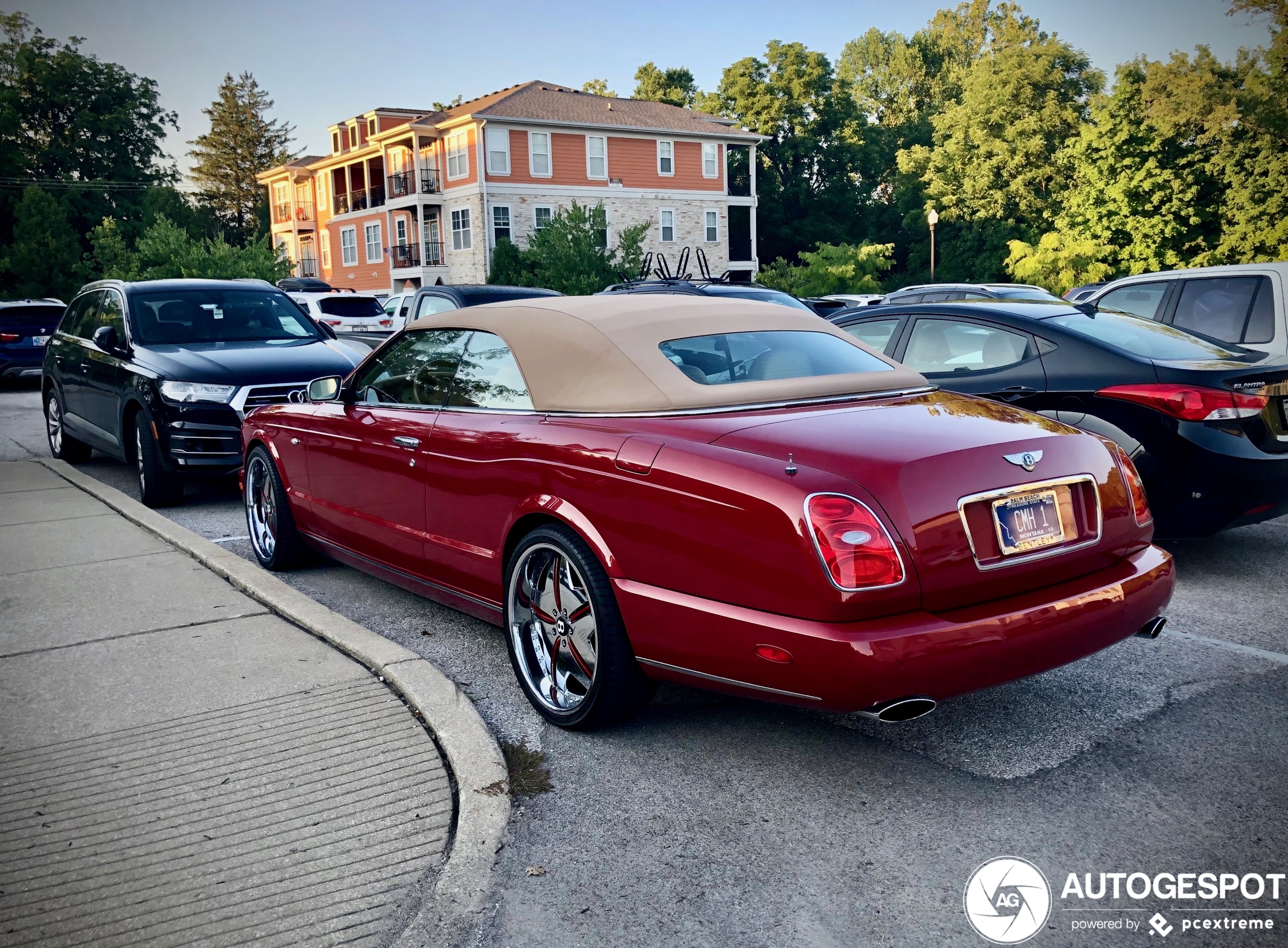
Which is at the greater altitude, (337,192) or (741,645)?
(337,192)

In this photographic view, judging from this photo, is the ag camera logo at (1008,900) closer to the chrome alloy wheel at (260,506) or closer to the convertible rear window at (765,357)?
the convertible rear window at (765,357)

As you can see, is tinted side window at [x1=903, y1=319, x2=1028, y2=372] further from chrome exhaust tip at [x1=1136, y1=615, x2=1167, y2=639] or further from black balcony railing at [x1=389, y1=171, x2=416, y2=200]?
black balcony railing at [x1=389, y1=171, x2=416, y2=200]

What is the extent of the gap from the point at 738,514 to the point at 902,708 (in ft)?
2.48

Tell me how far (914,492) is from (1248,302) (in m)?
6.37

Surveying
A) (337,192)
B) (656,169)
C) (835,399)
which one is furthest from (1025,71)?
(835,399)

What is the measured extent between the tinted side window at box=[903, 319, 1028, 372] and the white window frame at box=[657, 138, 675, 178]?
143ft

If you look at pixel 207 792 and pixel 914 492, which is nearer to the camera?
pixel 914 492

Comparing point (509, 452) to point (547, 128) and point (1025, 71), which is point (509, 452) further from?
point (1025, 71)

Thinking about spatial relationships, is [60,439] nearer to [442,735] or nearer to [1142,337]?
[442,735]

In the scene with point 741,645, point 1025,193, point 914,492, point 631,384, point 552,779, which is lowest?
point 552,779

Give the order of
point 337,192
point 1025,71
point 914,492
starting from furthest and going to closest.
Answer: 1. point 337,192
2. point 1025,71
3. point 914,492

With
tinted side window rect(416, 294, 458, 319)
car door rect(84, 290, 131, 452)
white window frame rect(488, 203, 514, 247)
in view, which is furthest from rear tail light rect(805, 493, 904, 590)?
white window frame rect(488, 203, 514, 247)

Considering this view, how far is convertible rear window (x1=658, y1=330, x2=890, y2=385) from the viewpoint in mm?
4301

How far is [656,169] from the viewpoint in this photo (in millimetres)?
48812
